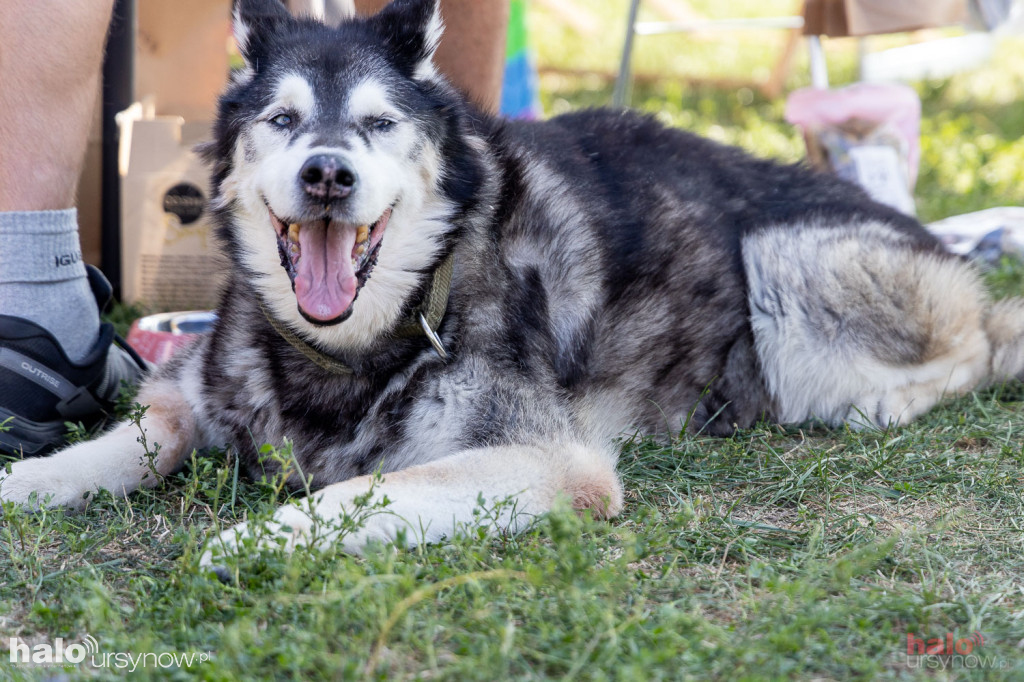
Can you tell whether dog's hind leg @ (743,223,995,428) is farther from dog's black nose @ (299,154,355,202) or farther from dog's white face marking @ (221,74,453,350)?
dog's black nose @ (299,154,355,202)

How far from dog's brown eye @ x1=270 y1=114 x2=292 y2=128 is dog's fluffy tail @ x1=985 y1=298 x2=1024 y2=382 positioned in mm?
2611

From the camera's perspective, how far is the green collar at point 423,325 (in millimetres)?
2502

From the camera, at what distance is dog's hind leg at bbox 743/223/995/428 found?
10.4ft

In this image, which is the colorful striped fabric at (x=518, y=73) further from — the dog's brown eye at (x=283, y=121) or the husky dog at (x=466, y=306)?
the dog's brown eye at (x=283, y=121)

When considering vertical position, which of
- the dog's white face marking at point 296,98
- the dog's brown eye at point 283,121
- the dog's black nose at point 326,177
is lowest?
the dog's black nose at point 326,177

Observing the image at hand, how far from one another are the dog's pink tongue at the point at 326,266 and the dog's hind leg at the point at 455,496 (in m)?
0.46

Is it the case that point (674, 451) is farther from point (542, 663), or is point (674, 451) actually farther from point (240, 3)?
point (240, 3)

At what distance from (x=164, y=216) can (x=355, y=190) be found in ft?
6.87

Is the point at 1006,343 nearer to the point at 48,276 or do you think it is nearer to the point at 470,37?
the point at 470,37

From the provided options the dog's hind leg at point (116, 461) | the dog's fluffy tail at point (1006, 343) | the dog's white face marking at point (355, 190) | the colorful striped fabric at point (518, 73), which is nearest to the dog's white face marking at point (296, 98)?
the dog's white face marking at point (355, 190)

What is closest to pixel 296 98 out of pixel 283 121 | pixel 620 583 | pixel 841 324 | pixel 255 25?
pixel 283 121

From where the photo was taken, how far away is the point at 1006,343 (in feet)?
11.4

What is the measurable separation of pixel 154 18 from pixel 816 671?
411 cm

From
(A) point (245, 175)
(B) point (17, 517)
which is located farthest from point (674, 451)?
(B) point (17, 517)
